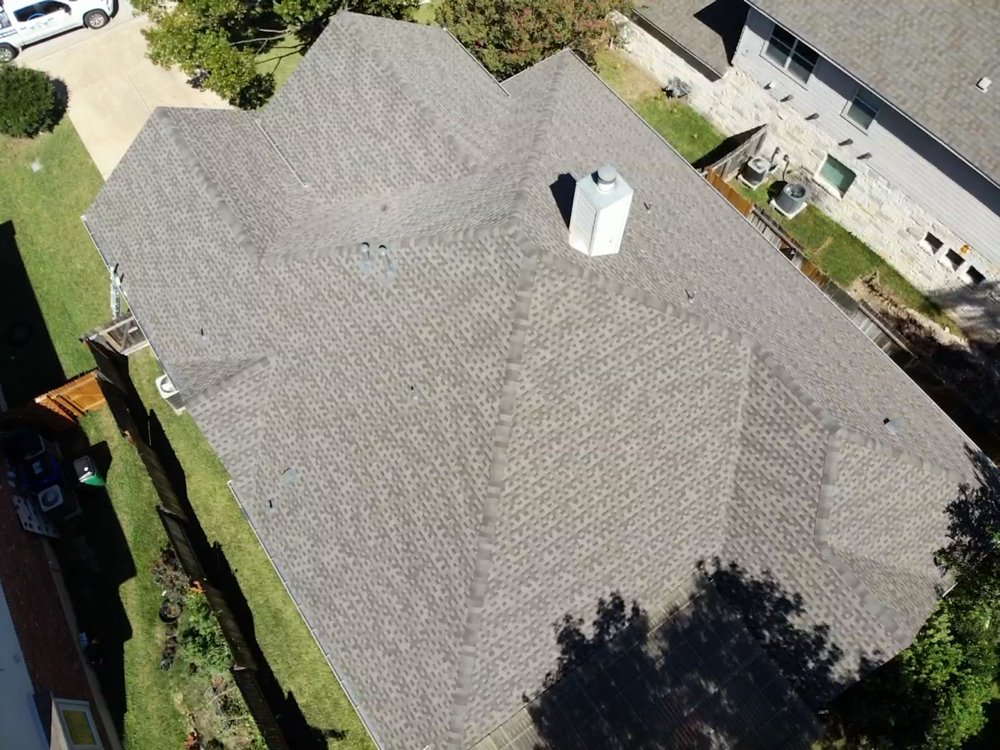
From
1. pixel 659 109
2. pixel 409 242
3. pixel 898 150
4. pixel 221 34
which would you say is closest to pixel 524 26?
pixel 659 109

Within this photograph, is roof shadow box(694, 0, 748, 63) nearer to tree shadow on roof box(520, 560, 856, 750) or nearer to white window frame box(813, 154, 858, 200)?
white window frame box(813, 154, 858, 200)

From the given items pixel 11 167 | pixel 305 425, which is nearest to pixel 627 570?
pixel 305 425

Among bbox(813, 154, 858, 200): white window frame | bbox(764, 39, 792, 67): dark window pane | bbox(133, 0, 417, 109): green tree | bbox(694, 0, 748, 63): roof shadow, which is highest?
bbox(133, 0, 417, 109): green tree

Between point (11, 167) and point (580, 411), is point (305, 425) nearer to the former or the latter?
point (580, 411)

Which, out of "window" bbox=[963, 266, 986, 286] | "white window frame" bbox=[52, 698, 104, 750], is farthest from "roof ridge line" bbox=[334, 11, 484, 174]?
"white window frame" bbox=[52, 698, 104, 750]

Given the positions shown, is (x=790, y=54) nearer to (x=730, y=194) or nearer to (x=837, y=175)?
(x=837, y=175)

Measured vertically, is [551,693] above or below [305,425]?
below

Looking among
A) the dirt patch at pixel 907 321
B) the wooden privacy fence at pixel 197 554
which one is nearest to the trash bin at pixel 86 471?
the wooden privacy fence at pixel 197 554
